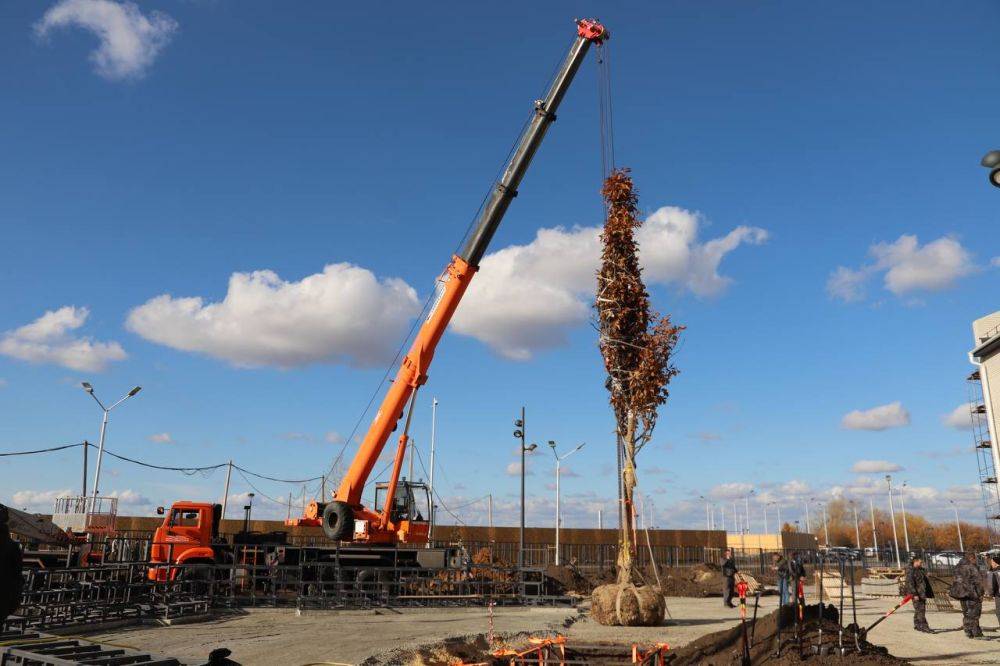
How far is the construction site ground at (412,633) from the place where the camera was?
41.9ft

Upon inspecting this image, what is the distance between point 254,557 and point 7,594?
19.1 metres

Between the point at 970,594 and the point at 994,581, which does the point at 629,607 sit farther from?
the point at 994,581

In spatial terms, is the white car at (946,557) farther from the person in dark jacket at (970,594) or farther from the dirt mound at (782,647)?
the dirt mound at (782,647)

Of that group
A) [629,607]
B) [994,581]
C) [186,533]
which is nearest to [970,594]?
[994,581]

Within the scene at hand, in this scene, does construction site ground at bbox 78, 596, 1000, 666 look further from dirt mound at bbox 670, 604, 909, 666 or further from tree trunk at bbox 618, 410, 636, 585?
dirt mound at bbox 670, 604, 909, 666

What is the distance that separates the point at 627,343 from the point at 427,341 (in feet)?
24.8

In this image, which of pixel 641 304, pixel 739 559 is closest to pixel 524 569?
pixel 641 304

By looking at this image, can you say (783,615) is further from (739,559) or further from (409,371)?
(739,559)

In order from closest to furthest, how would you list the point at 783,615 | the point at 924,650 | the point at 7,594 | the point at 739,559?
the point at 7,594 < the point at 783,615 < the point at 924,650 < the point at 739,559

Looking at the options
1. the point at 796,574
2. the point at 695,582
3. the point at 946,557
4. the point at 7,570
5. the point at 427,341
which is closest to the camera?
the point at 7,570

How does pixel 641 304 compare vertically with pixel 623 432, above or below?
above

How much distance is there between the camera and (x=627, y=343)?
16.4 meters

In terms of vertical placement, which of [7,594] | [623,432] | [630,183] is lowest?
[7,594]

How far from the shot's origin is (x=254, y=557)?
23656 mm
